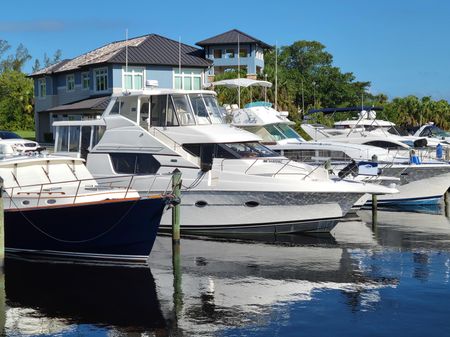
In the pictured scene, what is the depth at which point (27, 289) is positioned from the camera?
583 inches

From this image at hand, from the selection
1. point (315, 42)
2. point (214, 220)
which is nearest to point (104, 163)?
point (214, 220)

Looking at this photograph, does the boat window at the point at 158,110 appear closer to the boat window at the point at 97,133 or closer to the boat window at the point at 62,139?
the boat window at the point at 97,133

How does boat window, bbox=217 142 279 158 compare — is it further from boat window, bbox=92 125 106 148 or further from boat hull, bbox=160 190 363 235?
boat window, bbox=92 125 106 148

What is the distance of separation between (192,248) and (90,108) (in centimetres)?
2268

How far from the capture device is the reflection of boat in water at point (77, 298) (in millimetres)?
12438

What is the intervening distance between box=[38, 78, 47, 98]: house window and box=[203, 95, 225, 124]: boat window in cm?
3208

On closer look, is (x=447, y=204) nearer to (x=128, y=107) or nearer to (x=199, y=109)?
(x=199, y=109)

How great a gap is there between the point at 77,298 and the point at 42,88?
132 feet

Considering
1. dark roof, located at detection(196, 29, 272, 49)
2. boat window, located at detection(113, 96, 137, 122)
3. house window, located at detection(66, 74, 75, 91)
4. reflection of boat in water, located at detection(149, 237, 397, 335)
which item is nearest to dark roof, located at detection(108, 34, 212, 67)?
house window, located at detection(66, 74, 75, 91)

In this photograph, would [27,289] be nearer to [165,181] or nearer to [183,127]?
[165,181]

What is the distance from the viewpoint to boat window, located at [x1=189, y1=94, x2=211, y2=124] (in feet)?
70.1

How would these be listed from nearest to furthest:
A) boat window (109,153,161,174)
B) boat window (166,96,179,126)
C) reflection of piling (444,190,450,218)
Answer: boat window (109,153,161,174)
boat window (166,96,179,126)
reflection of piling (444,190,450,218)

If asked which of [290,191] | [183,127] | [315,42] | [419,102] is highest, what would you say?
[315,42]

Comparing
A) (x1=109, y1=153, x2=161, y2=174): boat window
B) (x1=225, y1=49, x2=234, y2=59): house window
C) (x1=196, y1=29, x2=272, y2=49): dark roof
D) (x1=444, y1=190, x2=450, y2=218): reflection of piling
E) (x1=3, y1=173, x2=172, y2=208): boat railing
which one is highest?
(x1=196, y1=29, x2=272, y2=49): dark roof
